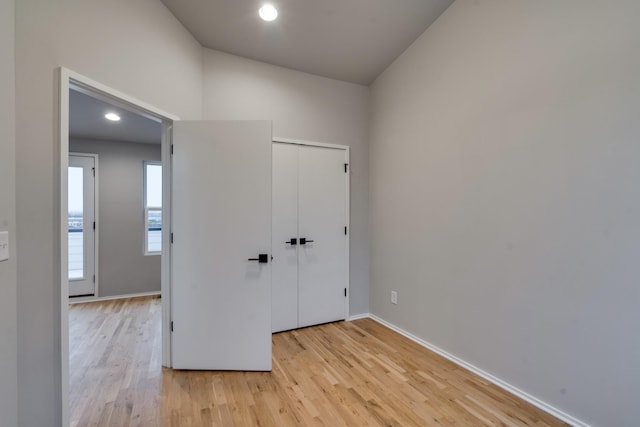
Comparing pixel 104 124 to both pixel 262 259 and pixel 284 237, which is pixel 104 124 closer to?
pixel 284 237

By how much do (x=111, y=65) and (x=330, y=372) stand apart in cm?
271

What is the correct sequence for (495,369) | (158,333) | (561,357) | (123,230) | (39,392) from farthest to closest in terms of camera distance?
1. (123,230)
2. (158,333)
3. (495,369)
4. (561,357)
5. (39,392)

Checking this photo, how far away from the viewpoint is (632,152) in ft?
4.69

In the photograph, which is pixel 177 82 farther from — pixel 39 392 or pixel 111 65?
→ pixel 39 392

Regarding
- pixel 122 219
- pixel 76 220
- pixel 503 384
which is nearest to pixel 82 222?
pixel 76 220

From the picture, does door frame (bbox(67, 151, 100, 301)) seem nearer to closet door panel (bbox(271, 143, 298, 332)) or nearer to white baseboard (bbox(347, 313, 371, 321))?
closet door panel (bbox(271, 143, 298, 332))

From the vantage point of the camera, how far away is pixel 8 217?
121cm

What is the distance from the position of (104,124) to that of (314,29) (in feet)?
10.1

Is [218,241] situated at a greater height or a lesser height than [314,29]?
lesser

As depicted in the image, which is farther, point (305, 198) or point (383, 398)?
point (305, 198)

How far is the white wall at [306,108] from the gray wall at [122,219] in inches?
99.7

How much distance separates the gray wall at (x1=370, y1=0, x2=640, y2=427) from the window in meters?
4.12

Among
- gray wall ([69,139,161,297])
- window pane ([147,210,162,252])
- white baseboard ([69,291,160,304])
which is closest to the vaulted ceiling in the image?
gray wall ([69,139,161,297])

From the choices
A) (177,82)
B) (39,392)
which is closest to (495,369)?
(39,392)
